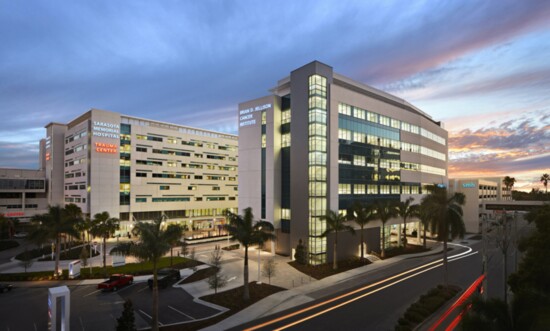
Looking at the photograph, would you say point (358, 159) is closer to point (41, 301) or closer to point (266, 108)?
point (266, 108)

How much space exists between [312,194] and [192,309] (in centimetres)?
2501

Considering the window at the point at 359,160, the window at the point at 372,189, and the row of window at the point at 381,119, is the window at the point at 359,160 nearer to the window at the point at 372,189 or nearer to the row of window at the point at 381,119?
the window at the point at 372,189

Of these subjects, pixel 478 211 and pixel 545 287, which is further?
pixel 478 211

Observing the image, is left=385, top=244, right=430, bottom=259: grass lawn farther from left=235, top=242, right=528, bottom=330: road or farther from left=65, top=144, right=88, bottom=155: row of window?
left=65, top=144, right=88, bottom=155: row of window

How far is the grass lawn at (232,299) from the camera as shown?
76.9ft

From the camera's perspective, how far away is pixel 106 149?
75125 mm

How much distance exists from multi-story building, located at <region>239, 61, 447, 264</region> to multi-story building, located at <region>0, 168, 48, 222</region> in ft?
245

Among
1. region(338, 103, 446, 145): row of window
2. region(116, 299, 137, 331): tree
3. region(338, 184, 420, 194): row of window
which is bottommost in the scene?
region(116, 299, 137, 331): tree

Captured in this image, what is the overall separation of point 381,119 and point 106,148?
65496 millimetres

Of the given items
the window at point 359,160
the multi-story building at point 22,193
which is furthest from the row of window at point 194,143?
the window at point 359,160

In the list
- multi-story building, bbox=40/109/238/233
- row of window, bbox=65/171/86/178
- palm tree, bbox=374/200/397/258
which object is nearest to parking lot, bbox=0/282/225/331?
palm tree, bbox=374/200/397/258

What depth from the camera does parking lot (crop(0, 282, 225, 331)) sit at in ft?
79.2

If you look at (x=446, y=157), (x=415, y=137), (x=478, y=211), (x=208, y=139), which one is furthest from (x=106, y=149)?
(x=478, y=211)

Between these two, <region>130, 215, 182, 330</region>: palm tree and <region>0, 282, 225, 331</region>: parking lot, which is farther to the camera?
<region>0, 282, 225, 331</region>: parking lot
